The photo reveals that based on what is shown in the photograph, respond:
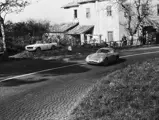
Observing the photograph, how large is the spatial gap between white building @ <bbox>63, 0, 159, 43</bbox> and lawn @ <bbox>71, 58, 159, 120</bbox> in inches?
1041

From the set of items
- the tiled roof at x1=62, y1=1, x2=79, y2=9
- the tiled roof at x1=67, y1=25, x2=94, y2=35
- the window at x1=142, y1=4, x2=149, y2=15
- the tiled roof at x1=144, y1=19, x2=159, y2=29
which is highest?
the tiled roof at x1=62, y1=1, x2=79, y2=9

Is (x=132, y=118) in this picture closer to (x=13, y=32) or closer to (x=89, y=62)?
(x=89, y=62)

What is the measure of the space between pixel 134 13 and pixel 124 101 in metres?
30.6

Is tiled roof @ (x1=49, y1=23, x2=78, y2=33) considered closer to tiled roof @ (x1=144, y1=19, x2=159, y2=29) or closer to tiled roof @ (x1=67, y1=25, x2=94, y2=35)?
tiled roof @ (x1=67, y1=25, x2=94, y2=35)

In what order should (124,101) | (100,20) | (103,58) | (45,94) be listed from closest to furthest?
1. (124,101)
2. (45,94)
3. (103,58)
4. (100,20)

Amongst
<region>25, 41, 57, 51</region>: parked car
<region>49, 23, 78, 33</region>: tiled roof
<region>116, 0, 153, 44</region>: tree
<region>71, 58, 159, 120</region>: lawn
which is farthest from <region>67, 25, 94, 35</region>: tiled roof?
<region>71, 58, 159, 120</region>: lawn

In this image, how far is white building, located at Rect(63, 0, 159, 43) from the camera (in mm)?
36688

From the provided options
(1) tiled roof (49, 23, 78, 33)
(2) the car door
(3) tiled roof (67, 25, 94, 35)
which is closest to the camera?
(2) the car door

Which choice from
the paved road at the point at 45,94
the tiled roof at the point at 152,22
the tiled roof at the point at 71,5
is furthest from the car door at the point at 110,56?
the tiled roof at the point at 71,5

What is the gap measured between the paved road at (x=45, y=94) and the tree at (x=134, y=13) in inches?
867

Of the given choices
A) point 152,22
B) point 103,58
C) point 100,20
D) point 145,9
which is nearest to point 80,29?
point 100,20

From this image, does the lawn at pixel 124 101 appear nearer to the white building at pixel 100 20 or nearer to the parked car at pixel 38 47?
the parked car at pixel 38 47

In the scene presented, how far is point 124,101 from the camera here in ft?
27.7

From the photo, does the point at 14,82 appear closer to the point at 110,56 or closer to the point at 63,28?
the point at 110,56
